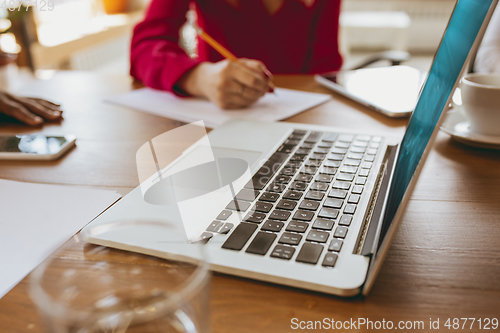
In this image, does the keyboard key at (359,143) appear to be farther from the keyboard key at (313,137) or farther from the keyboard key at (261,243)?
the keyboard key at (261,243)

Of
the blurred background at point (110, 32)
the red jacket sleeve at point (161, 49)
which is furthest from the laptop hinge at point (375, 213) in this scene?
the blurred background at point (110, 32)

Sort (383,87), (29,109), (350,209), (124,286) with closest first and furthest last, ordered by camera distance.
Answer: (124,286) → (350,209) → (29,109) → (383,87)

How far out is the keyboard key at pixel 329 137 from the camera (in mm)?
530

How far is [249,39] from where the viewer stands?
3.73 ft

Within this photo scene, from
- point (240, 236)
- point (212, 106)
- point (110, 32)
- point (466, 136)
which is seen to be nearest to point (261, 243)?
point (240, 236)

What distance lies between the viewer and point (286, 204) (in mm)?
357

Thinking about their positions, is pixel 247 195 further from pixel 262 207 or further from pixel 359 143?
pixel 359 143

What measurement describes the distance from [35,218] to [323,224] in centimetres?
28

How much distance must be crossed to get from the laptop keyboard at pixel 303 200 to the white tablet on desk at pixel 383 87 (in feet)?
0.59

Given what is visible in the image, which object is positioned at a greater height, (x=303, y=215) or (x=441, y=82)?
(x=441, y=82)

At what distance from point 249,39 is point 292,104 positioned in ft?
1.61

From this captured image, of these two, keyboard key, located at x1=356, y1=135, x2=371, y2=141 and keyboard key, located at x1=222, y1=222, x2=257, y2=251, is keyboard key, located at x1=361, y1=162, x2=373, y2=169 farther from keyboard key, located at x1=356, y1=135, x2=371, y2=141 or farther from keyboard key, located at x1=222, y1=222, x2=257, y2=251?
keyboard key, located at x1=222, y1=222, x2=257, y2=251

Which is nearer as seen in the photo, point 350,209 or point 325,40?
point 350,209

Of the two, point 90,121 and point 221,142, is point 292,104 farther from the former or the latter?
point 90,121
